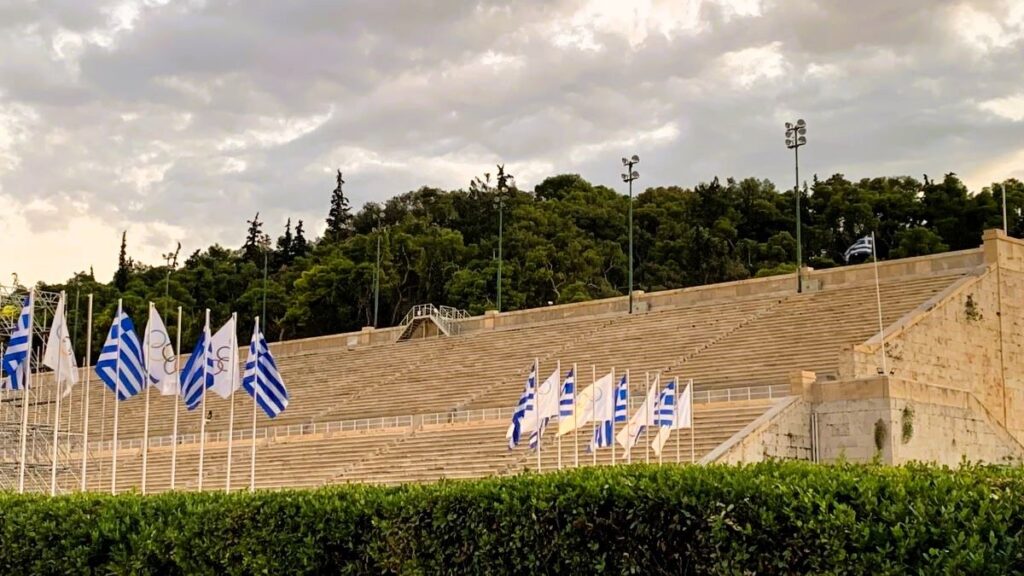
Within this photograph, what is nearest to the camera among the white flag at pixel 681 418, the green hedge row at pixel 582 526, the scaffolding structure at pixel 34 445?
the green hedge row at pixel 582 526

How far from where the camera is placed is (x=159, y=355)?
22.5 m

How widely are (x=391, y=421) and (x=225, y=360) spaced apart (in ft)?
44.1

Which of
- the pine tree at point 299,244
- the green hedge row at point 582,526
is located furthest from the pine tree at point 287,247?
the green hedge row at point 582,526

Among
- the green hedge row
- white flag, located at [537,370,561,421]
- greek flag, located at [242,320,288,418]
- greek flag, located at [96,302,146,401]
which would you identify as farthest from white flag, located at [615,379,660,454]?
the green hedge row

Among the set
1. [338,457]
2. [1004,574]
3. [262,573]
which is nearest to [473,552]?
[262,573]

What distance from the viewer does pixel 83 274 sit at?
318 feet

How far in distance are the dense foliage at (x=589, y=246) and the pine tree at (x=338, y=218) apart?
10543mm

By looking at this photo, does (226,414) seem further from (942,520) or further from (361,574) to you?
(942,520)

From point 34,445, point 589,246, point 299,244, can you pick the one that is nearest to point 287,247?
point 299,244

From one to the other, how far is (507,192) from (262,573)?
224 feet

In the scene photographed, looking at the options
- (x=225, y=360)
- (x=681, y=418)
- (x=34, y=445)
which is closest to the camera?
(x=225, y=360)

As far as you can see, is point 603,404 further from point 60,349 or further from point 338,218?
point 338,218

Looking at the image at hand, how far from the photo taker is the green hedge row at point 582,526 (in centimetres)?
885

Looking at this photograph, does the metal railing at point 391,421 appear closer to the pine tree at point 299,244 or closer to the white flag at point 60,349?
the white flag at point 60,349
